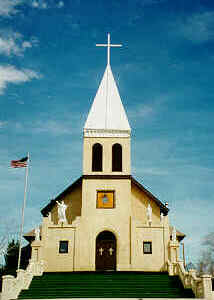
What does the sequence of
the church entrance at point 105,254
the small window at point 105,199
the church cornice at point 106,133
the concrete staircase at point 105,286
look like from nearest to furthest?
the concrete staircase at point 105,286
the church entrance at point 105,254
the small window at point 105,199
the church cornice at point 106,133

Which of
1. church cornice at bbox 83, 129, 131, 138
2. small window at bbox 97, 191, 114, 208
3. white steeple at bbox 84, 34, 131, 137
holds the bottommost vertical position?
small window at bbox 97, 191, 114, 208

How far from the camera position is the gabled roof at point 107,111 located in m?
33.1

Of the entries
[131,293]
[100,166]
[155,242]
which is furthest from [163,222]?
[131,293]

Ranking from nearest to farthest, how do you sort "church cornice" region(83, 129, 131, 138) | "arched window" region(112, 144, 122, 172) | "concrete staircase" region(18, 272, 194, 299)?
"concrete staircase" region(18, 272, 194, 299), "arched window" region(112, 144, 122, 172), "church cornice" region(83, 129, 131, 138)

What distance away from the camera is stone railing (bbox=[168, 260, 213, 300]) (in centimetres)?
2120

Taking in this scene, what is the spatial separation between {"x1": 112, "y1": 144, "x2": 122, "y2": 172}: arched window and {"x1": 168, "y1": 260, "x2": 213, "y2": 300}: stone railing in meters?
9.31

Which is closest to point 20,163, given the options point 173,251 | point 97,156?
point 97,156

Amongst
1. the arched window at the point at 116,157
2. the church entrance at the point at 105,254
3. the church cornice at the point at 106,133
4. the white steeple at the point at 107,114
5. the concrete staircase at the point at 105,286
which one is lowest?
the concrete staircase at the point at 105,286

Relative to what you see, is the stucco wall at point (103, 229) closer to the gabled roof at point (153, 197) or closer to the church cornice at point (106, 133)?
the gabled roof at point (153, 197)

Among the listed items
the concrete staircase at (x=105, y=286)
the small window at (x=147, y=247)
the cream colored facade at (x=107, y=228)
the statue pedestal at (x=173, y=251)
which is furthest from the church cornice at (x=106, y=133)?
the concrete staircase at (x=105, y=286)

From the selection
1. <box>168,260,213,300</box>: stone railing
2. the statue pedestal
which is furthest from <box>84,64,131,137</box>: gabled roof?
<box>168,260,213,300</box>: stone railing

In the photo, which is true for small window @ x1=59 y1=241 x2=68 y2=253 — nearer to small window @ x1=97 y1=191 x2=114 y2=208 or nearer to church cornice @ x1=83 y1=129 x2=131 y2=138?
small window @ x1=97 y1=191 x2=114 y2=208

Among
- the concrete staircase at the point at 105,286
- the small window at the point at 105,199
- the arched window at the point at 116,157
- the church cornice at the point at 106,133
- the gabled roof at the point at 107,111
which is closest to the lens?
the concrete staircase at the point at 105,286

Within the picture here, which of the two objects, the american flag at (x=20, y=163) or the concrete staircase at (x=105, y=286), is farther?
the american flag at (x=20, y=163)
